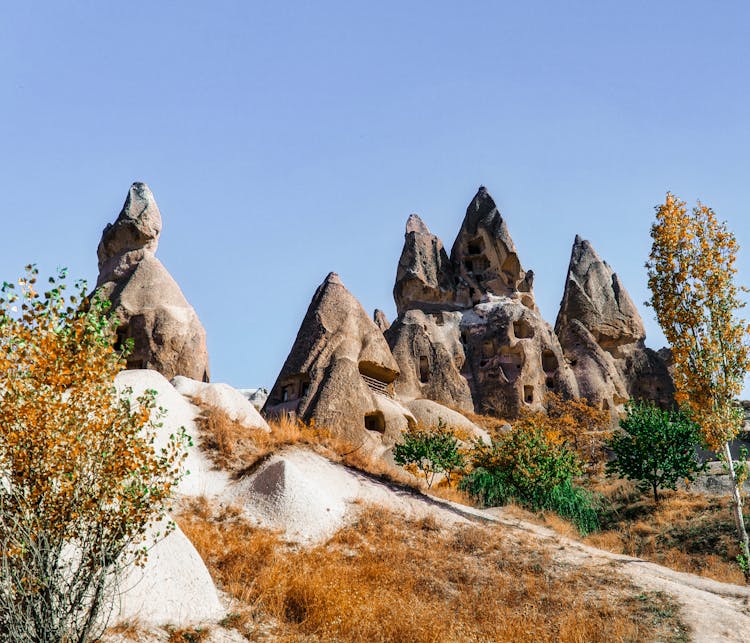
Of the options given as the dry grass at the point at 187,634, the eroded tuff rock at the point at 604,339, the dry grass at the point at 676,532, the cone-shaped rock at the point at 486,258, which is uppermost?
the cone-shaped rock at the point at 486,258

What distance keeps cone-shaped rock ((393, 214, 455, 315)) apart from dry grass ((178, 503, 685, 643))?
29.2 m

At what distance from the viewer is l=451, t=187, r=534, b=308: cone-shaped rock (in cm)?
4112

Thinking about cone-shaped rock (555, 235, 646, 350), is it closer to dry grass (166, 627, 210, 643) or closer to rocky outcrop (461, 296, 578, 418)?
rocky outcrop (461, 296, 578, 418)

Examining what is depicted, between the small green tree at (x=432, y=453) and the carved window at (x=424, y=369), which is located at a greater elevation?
the carved window at (x=424, y=369)

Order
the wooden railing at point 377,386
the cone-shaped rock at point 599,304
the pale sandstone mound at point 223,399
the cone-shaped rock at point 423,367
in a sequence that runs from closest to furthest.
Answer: the pale sandstone mound at point 223,399 < the wooden railing at point 377,386 < the cone-shaped rock at point 423,367 < the cone-shaped rock at point 599,304

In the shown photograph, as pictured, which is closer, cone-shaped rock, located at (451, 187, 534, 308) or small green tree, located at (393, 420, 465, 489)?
small green tree, located at (393, 420, 465, 489)

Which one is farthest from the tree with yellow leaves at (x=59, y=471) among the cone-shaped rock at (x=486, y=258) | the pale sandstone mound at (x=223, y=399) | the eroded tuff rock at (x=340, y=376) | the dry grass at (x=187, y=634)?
the cone-shaped rock at (x=486, y=258)

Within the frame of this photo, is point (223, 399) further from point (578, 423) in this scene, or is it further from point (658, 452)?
point (578, 423)

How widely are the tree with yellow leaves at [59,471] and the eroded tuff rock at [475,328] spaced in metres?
21.8

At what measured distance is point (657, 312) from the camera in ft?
44.8

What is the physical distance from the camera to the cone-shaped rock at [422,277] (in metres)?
40.1

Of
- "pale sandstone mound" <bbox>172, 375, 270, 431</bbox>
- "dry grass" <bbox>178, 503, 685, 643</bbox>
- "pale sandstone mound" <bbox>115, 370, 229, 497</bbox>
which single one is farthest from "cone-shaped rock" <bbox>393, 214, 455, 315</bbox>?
"dry grass" <bbox>178, 503, 685, 643</bbox>

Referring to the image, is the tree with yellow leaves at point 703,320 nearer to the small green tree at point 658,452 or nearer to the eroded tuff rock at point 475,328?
the small green tree at point 658,452

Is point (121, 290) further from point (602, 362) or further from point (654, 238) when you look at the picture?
point (602, 362)
